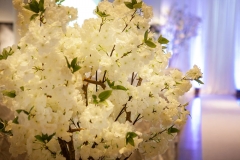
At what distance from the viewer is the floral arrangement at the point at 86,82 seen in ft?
2.42

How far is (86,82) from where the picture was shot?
91cm

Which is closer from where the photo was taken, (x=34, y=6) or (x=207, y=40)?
(x=34, y=6)

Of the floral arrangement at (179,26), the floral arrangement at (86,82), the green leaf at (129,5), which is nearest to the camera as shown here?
the floral arrangement at (86,82)

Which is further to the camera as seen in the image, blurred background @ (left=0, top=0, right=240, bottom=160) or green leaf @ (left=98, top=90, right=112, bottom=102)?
blurred background @ (left=0, top=0, right=240, bottom=160)

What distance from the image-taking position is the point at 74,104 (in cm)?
78

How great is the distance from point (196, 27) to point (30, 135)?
291 inches

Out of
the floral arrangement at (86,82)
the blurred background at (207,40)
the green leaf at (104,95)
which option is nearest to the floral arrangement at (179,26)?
the blurred background at (207,40)

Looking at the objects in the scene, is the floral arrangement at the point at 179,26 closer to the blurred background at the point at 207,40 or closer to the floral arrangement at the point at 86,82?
the blurred background at the point at 207,40

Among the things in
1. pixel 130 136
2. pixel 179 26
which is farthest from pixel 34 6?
pixel 179 26

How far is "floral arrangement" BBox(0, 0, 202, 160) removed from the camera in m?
0.74

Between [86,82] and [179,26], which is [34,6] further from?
[179,26]

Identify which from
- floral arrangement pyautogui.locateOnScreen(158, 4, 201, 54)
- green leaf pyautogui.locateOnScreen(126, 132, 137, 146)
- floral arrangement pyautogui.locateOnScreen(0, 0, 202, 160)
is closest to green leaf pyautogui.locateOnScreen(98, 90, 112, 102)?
floral arrangement pyautogui.locateOnScreen(0, 0, 202, 160)

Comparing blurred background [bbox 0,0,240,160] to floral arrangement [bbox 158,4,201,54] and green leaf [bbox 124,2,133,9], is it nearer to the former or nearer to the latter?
floral arrangement [bbox 158,4,201,54]

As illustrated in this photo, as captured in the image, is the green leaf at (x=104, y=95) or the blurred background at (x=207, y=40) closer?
the green leaf at (x=104, y=95)
